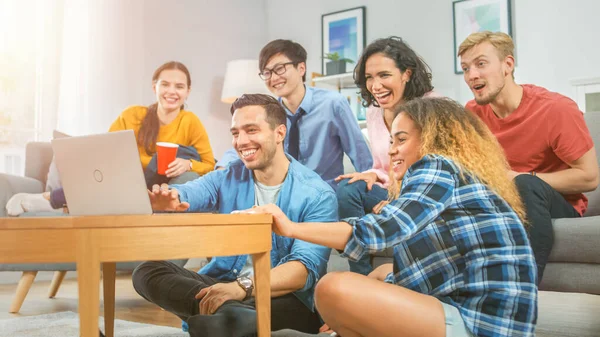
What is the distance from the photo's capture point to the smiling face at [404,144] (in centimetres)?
130

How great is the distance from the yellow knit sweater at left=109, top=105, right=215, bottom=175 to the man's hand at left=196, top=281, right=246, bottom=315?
144 cm

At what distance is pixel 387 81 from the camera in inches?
88.1

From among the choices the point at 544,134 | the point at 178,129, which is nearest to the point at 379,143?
the point at 544,134

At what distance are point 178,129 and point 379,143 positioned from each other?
1.19 m

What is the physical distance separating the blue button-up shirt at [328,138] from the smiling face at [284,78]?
0.08 metres

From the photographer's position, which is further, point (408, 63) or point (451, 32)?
point (451, 32)

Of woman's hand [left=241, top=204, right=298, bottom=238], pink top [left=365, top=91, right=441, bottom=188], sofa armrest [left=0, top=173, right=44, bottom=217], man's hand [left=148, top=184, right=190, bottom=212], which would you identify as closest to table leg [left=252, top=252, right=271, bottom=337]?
woman's hand [left=241, top=204, right=298, bottom=238]

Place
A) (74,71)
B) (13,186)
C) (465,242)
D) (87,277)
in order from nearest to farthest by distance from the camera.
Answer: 1. (87,277)
2. (465,242)
3. (13,186)
4. (74,71)

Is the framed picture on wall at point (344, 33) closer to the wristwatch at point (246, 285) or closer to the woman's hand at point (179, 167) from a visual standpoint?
the woman's hand at point (179, 167)

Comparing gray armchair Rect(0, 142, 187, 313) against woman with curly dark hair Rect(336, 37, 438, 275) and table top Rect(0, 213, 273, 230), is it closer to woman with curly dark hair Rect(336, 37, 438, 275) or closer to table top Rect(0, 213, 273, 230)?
woman with curly dark hair Rect(336, 37, 438, 275)

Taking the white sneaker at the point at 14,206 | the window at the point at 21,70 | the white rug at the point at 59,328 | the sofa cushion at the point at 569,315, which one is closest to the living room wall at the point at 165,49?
the window at the point at 21,70

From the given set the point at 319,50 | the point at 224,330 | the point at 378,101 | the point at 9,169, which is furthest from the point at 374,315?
the point at 319,50

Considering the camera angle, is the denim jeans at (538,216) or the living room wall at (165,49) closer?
the denim jeans at (538,216)

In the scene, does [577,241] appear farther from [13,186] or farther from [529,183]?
[13,186]
